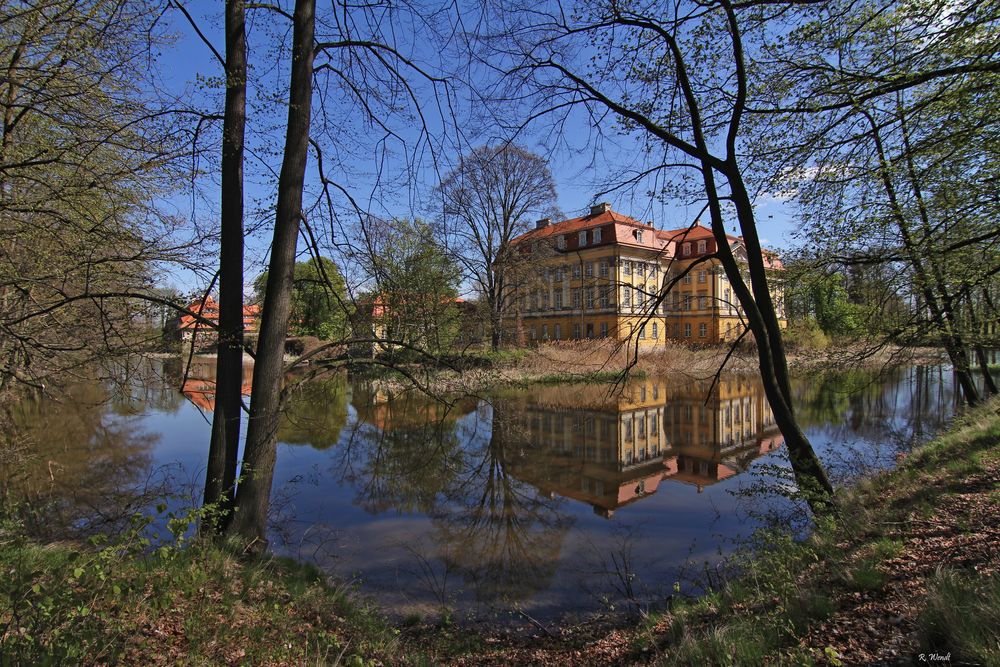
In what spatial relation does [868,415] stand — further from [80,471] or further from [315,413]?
[80,471]

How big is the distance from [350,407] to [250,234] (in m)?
16.1

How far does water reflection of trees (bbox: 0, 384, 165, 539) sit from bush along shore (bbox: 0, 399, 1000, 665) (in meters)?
2.09

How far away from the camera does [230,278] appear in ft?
19.0

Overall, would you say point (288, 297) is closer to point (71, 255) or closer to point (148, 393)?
point (71, 255)

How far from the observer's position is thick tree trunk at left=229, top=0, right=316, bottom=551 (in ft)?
18.2

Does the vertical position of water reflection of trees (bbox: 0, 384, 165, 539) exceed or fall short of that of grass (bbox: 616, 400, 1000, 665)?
it falls short

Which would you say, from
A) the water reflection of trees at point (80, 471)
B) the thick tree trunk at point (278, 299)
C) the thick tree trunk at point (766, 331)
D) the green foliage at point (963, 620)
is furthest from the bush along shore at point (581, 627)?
the water reflection of trees at point (80, 471)

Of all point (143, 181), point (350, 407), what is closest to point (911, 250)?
point (143, 181)

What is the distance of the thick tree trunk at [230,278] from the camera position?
5.61 meters

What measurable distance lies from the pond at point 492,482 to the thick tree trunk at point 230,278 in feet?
1.71

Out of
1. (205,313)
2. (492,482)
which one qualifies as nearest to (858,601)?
(205,313)

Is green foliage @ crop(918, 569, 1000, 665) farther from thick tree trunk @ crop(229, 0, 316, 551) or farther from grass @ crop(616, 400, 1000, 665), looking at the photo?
thick tree trunk @ crop(229, 0, 316, 551)

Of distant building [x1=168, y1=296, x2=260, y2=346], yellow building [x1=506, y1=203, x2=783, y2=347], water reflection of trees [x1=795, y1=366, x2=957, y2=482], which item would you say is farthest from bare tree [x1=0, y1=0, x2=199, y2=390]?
yellow building [x1=506, y1=203, x2=783, y2=347]

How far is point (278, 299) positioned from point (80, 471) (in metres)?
9.32
